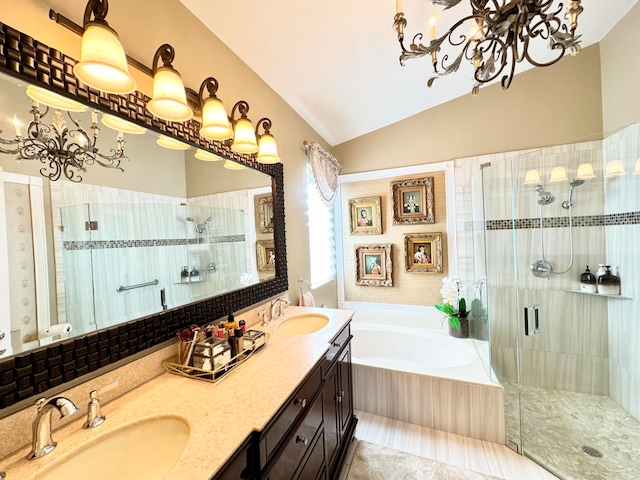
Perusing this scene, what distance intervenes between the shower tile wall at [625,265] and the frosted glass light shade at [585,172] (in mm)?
107

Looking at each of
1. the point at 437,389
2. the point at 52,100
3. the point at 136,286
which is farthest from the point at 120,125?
the point at 437,389

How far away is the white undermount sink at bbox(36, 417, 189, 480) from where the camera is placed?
26.5 inches

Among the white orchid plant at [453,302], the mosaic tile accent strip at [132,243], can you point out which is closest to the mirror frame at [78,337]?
the mosaic tile accent strip at [132,243]

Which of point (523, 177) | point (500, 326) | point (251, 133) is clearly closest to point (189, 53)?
point (251, 133)

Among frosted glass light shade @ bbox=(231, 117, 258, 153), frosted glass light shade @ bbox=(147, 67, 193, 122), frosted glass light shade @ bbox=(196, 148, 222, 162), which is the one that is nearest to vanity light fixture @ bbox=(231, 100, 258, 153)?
frosted glass light shade @ bbox=(231, 117, 258, 153)

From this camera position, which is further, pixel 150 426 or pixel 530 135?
pixel 530 135

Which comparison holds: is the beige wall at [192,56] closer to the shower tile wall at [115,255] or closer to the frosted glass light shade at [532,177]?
the shower tile wall at [115,255]

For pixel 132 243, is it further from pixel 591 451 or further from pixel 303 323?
pixel 591 451

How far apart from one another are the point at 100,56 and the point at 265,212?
1198 mm

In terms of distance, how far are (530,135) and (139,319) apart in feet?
11.4

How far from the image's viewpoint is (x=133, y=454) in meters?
0.75

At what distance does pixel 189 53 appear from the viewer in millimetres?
1320

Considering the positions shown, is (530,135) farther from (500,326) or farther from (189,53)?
(189,53)

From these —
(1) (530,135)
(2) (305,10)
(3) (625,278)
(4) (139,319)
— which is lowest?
(3) (625,278)
